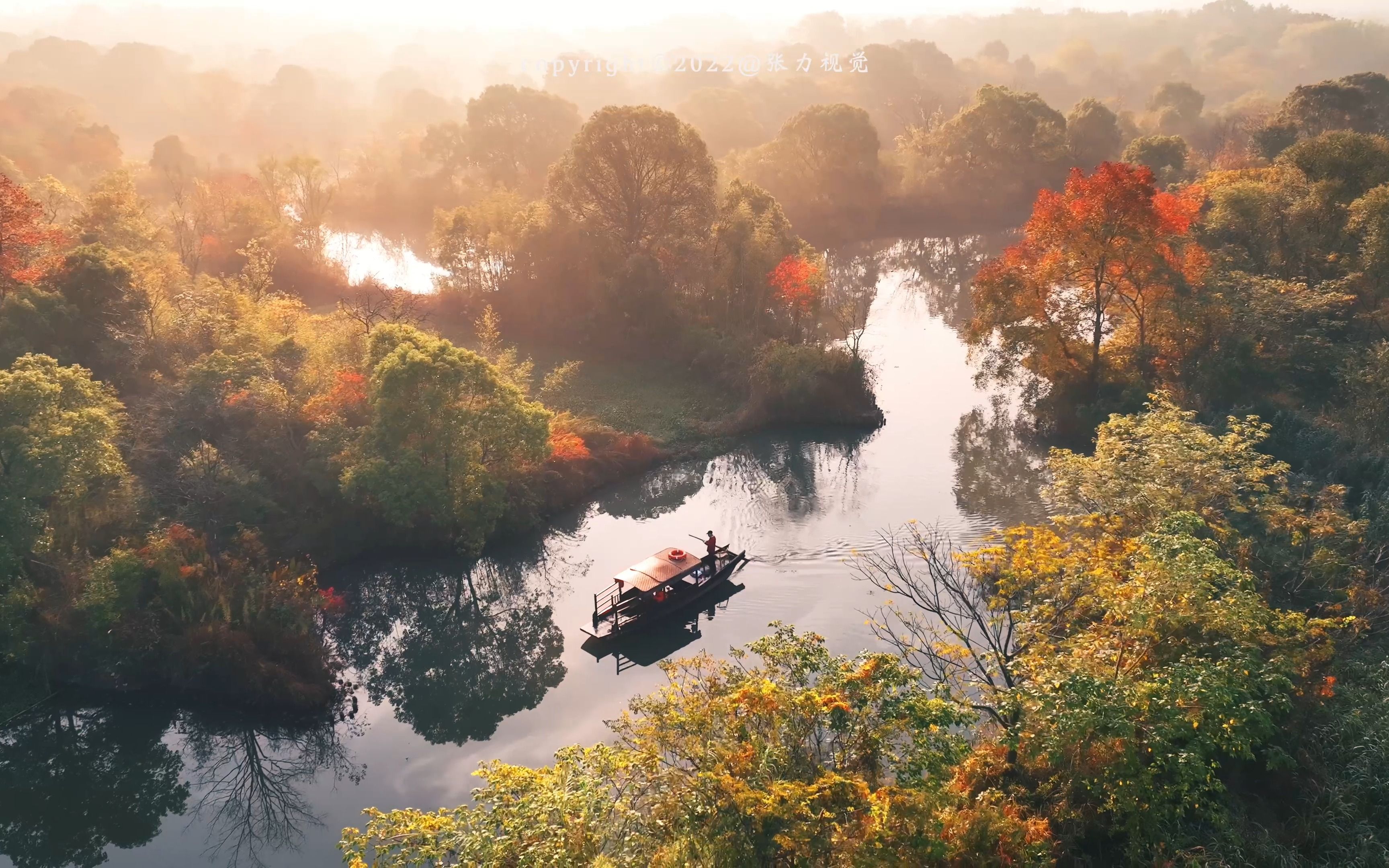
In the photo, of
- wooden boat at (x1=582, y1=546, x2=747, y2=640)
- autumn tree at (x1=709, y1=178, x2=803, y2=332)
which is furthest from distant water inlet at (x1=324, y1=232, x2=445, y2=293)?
wooden boat at (x1=582, y1=546, x2=747, y2=640)

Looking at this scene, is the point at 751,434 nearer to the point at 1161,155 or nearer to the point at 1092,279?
the point at 1092,279

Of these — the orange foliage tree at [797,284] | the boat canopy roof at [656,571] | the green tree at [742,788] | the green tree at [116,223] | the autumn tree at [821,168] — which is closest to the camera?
the green tree at [742,788]

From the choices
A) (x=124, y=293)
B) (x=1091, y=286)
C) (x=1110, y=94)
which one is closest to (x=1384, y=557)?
(x=1091, y=286)

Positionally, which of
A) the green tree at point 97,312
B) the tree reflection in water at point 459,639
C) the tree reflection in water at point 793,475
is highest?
the green tree at point 97,312

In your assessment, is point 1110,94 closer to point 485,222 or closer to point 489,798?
point 485,222

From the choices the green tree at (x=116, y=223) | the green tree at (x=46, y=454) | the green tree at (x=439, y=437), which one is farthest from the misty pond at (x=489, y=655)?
the green tree at (x=116, y=223)

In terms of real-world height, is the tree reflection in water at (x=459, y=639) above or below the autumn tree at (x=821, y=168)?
below

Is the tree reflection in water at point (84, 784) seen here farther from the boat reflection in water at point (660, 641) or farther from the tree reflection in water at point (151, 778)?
the boat reflection in water at point (660, 641)

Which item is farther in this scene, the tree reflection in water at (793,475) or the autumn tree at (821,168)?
the autumn tree at (821,168)
